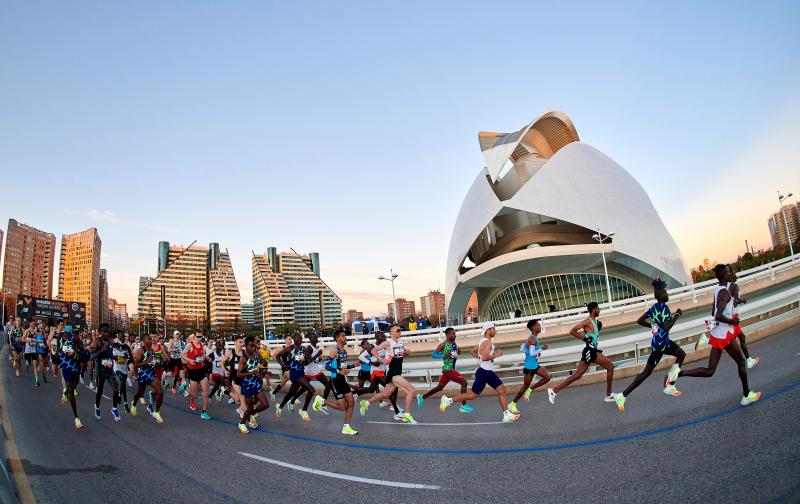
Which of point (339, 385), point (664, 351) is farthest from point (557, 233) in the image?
point (339, 385)

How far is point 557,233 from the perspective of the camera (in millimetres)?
47969

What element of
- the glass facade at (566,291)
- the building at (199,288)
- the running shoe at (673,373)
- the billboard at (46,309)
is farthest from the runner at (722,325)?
the building at (199,288)

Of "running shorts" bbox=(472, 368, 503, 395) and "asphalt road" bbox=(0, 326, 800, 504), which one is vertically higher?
"running shorts" bbox=(472, 368, 503, 395)

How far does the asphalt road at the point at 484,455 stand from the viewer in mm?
3951

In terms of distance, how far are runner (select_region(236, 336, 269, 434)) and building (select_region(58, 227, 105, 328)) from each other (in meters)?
208

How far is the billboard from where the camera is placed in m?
47.3

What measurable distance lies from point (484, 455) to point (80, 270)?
21884 cm

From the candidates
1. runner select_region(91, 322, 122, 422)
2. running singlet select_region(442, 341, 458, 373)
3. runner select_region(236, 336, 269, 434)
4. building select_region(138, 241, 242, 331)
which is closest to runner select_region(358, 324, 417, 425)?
running singlet select_region(442, 341, 458, 373)

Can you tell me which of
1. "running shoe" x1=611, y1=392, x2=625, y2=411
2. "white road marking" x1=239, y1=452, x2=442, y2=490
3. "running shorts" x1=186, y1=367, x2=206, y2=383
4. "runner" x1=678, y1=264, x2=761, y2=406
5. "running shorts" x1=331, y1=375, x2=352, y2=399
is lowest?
"white road marking" x1=239, y1=452, x2=442, y2=490

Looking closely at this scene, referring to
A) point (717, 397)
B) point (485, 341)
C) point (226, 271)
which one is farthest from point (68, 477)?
point (226, 271)

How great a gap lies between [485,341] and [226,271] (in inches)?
7479

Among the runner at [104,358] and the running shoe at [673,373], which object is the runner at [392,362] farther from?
the runner at [104,358]

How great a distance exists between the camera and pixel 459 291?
53.1 m

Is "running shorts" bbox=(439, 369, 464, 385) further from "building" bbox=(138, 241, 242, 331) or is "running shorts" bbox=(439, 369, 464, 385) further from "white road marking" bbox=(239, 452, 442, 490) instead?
"building" bbox=(138, 241, 242, 331)
